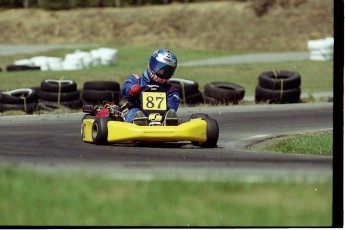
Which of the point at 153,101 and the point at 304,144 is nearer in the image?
the point at 153,101

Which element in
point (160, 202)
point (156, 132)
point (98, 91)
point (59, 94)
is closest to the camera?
point (160, 202)

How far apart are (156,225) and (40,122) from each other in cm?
855

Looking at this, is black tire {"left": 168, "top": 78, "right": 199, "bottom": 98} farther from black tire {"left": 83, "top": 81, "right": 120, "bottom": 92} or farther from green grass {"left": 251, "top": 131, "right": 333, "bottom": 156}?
green grass {"left": 251, "top": 131, "right": 333, "bottom": 156}

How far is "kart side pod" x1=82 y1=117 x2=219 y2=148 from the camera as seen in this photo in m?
12.3

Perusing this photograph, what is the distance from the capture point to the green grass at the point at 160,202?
8062 millimetres

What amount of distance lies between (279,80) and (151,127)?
8.23 meters

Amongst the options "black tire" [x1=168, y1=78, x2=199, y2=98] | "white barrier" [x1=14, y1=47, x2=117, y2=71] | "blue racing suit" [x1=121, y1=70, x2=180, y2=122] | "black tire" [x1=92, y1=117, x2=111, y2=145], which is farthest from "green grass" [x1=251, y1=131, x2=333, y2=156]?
"white barrier" [x1=14, y1=47, x2=117, y2=71]

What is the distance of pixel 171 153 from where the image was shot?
12023mm

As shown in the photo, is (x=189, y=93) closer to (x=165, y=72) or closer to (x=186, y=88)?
(x=186, y=88)

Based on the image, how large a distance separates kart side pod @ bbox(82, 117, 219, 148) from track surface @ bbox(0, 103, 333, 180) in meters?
0.13

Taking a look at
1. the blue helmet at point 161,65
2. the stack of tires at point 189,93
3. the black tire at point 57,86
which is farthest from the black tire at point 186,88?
the blue helmet at point 161,65

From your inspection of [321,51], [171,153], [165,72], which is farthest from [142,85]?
[321,51]

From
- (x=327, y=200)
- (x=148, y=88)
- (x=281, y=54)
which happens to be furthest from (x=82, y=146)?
(x=281, y=54)

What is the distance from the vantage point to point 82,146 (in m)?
12.9
